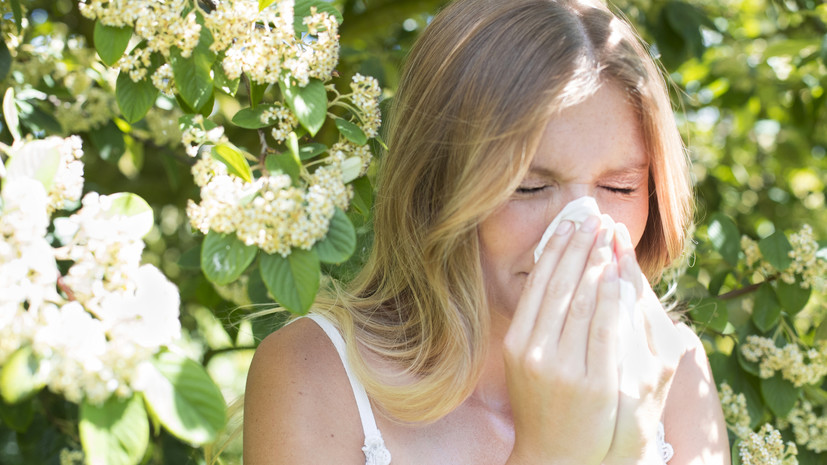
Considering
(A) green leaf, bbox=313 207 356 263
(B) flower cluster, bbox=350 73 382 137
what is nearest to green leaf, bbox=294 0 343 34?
(B) flower cluster, bbox=350 73 382 137

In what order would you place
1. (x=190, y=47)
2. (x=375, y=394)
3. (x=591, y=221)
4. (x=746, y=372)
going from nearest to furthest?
(x=190, y=47) < (x=591, y=221) < (x=375, y=394) < (x=746, y=372)

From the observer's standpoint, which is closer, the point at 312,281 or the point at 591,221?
the point at 312,281

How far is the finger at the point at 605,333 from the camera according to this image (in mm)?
1389

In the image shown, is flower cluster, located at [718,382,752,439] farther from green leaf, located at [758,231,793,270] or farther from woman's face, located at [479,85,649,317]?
woman's face, located at [479,85,649,317]

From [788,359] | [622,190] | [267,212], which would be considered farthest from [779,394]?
[267,212]

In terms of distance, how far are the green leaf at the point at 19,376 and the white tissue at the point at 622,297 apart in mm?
940

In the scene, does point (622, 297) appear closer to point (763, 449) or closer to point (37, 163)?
point (763, 449)

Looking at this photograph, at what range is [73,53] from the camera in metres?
2.28

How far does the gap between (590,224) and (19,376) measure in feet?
3.32

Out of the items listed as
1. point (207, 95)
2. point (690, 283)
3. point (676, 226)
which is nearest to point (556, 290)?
point (676, 226)

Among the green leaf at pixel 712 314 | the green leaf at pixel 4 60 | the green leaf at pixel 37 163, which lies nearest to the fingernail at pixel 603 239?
the green leaf at pixel 712 314

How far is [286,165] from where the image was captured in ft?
4.05

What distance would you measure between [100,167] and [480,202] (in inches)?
104

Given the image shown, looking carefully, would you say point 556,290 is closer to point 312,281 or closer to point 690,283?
point 312,281
